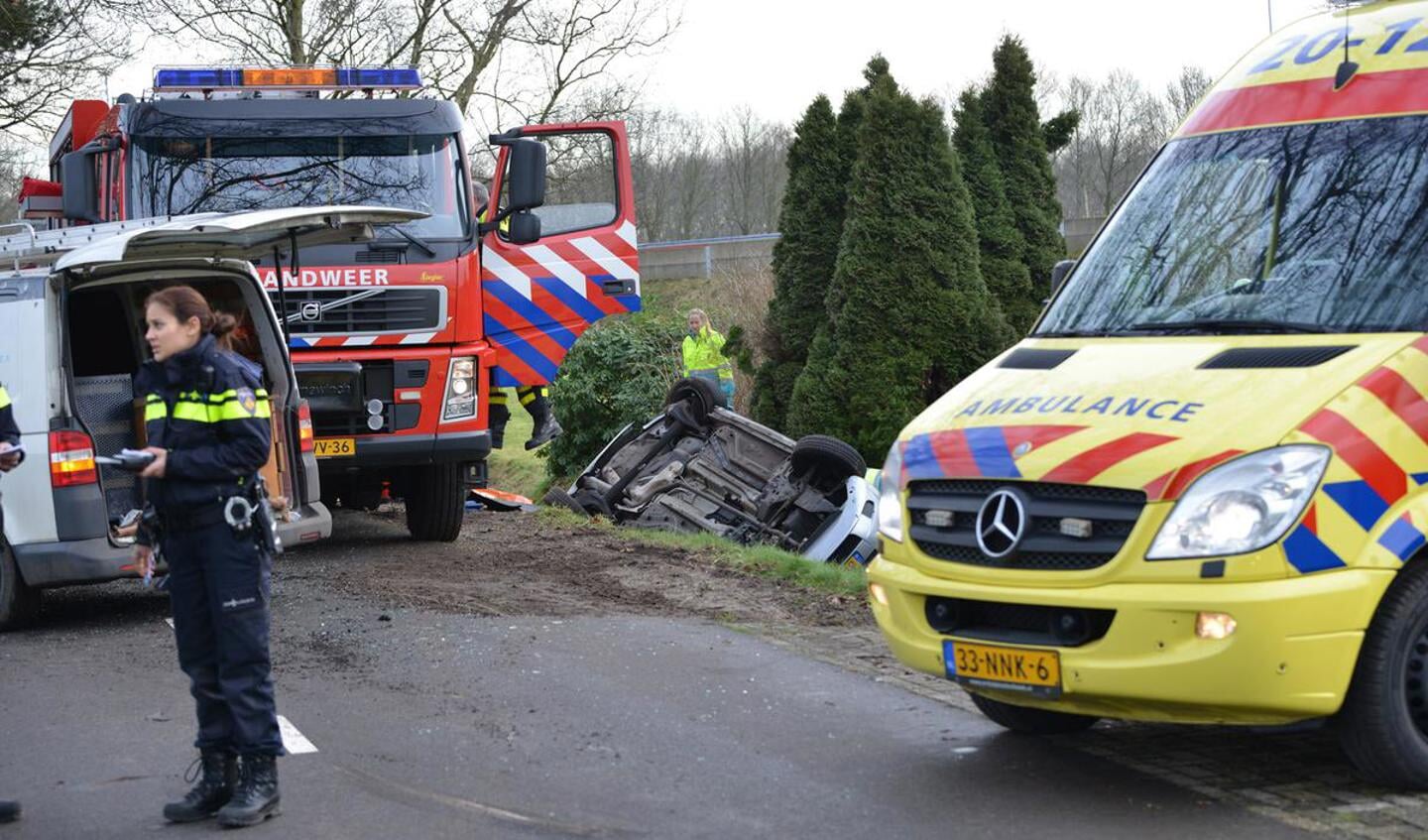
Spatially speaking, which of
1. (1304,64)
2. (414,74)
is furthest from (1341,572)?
(414,74)

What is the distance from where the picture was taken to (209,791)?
558 centimetres

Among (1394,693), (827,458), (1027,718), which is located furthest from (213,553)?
(827,458)

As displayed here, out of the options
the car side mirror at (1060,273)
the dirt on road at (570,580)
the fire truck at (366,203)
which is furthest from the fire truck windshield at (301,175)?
the car side mirror at (1060,273)

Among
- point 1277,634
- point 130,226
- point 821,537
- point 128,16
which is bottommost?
point 821,537

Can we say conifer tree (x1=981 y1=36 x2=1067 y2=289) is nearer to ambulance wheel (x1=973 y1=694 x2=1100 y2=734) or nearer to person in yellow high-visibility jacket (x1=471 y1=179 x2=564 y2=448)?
person in yellow high-visibility jacket (x1=471 y1=179 x2=564 y2=448)

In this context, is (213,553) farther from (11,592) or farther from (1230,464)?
(11,592)

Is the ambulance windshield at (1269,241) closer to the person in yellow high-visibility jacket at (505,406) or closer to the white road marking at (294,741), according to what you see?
the white road marking at (294,741)

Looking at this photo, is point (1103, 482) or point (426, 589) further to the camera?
point (426, 589)

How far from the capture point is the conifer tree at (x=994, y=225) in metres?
19.5

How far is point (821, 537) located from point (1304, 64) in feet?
20.7

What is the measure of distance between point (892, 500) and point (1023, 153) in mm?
15772

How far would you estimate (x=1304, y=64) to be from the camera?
661 cm

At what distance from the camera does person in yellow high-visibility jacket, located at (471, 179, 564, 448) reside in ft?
41.7

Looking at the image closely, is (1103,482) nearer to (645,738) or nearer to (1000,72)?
(645,738)
